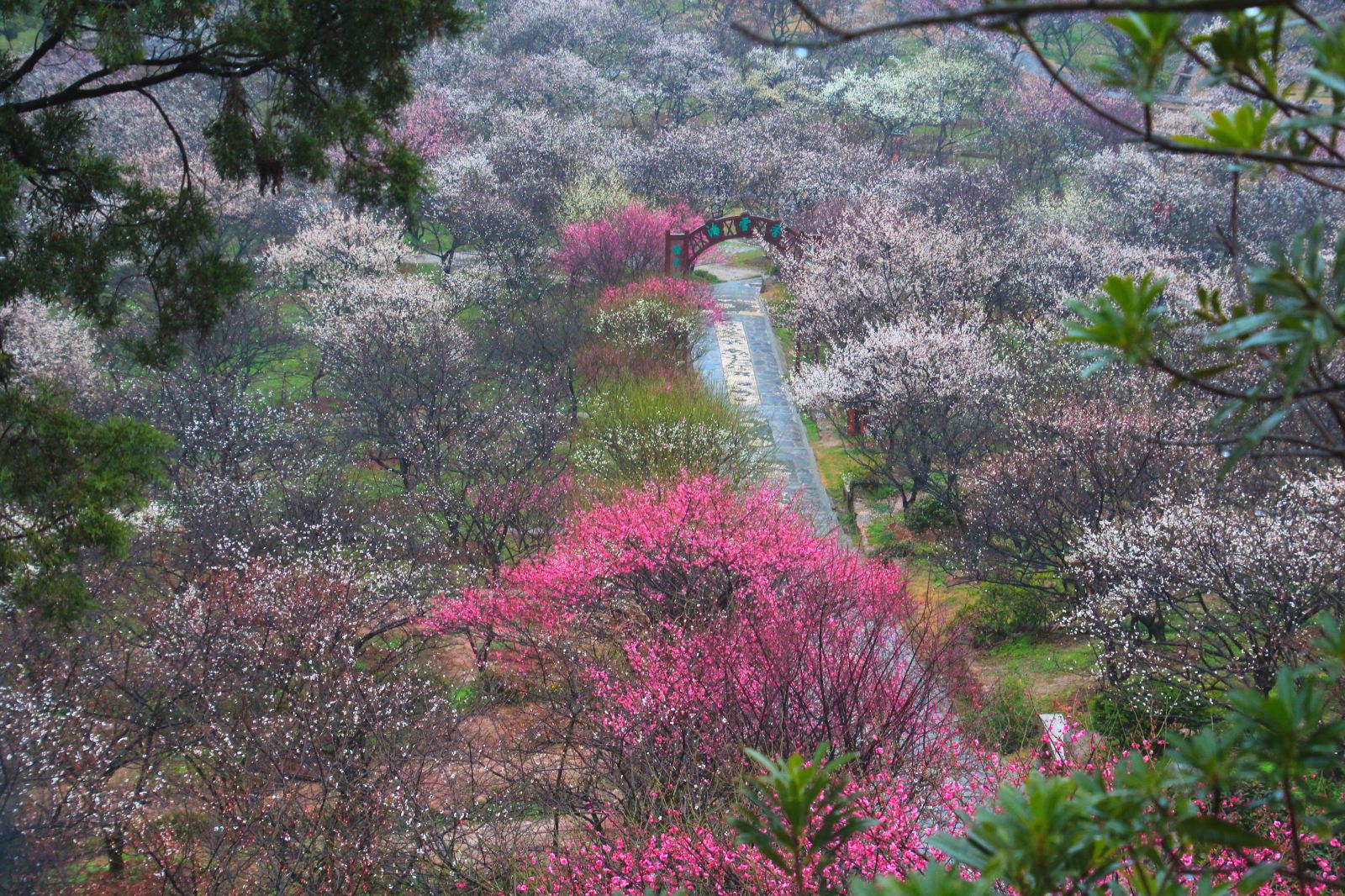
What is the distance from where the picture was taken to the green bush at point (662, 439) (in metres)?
23.5

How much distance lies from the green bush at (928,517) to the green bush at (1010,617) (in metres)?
4.42

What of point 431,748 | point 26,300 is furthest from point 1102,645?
point 26,300

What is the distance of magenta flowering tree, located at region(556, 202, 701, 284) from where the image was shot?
42.0 metres

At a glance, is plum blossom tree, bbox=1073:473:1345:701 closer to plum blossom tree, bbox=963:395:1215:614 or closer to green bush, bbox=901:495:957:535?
plum blossom tree, bbox=963:395:1215:614

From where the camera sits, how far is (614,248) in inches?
1661

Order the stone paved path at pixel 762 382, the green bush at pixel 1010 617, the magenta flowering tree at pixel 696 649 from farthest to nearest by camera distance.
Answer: the stone paved path at pixel 762 382, the green bush at pixel 1010 617, the magenta flowering tree at pixel 696 649

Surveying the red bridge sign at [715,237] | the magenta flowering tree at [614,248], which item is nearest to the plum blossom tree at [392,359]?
the magenta flowering tree at [614,248]

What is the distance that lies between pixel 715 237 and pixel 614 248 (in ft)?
13.7

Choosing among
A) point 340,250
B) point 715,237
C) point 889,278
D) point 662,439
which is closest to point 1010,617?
point 662,439

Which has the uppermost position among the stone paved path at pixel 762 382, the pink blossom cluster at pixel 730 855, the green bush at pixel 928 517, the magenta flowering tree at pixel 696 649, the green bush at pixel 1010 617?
the pink blossom cluster at pixel 730 855

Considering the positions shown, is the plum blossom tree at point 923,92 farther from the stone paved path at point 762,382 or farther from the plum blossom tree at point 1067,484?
the plum blossom tree at point 1067,484

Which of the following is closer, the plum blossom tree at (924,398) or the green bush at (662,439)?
the green bush at (662,439)

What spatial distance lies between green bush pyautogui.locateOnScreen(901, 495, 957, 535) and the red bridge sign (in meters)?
18.1

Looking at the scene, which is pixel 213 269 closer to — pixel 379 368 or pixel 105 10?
pixel 105 10
